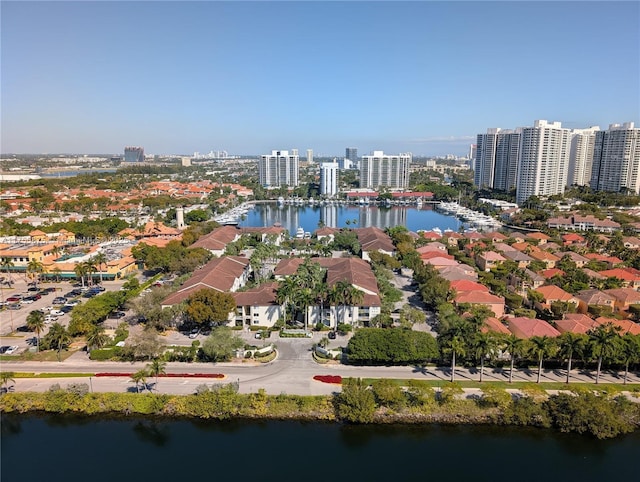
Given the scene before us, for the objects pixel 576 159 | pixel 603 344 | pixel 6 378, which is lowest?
pixel 6 378

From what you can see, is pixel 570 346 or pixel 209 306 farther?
pixel 209 306

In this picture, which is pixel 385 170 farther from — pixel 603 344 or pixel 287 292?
pixel 603 344

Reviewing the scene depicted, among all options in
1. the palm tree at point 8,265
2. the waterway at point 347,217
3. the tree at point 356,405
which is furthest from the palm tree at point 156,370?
the waterway at point 347,217

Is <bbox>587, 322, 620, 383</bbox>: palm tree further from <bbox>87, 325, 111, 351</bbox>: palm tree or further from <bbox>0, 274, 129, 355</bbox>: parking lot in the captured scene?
<bbox>0, 274, 129, 355</bbox>: parking lot

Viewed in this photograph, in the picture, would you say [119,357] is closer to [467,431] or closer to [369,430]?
[369,430]

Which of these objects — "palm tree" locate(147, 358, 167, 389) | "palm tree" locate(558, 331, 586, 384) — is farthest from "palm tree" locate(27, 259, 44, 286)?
"palm tree" locate(558, 331, 586, 384)

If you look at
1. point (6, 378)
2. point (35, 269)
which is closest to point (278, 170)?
point (35, 269)

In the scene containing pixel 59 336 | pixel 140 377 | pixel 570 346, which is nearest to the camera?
pixel 140 377
